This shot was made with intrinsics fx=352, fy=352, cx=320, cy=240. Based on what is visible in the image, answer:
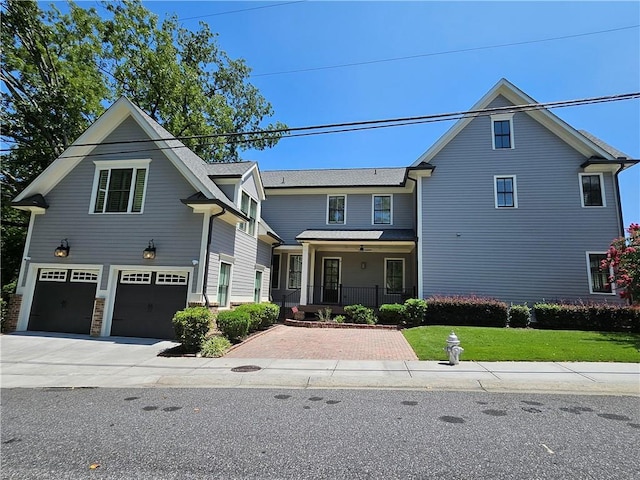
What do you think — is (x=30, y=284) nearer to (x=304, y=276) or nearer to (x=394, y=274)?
(x=304, y=276)

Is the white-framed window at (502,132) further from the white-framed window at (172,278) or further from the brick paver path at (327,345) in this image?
the white-framed window at (172,278)

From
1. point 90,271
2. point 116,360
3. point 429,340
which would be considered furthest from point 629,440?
point 90,271

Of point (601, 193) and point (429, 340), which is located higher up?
point (601, 193)

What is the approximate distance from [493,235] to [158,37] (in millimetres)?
24299

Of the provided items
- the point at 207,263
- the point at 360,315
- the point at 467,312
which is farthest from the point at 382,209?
the point at 207,263

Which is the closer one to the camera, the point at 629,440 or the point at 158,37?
the point at 629,440

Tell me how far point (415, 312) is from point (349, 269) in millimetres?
5574

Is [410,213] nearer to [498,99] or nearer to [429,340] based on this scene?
[498,99]

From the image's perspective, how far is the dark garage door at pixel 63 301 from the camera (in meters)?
12.7

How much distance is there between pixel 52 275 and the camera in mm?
13180

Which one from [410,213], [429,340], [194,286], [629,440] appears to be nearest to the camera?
[629,440]

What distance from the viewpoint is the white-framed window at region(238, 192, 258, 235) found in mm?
15312

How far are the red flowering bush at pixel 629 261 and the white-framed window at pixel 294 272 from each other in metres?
13.6

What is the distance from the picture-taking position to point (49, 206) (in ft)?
44.2
